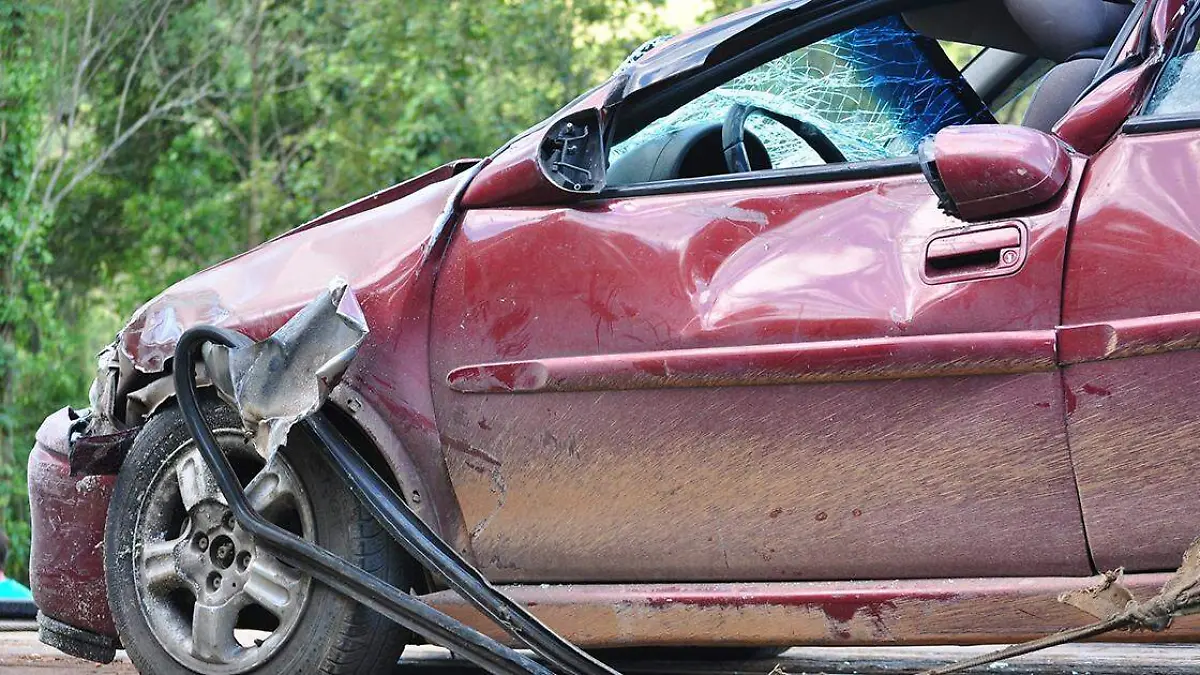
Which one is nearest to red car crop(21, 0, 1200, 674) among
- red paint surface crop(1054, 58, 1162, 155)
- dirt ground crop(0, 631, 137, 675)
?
red paint surface crop(1054, 58, 1162, 155)

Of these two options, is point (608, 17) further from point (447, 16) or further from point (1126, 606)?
point (1126, 606)

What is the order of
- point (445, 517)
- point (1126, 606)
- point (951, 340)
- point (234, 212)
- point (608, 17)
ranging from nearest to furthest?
1. point (1126, 606)
2. point (951, 340)
3. point (445, 517)
4. point (608, 17)
5. point (234, 212)

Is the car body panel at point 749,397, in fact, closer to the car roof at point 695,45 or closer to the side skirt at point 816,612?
the side skirt at point 816,612

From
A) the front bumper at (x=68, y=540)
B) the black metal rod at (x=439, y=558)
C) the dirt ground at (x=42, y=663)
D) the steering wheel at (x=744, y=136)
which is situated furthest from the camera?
the dirt ground at (x=42, y=663)

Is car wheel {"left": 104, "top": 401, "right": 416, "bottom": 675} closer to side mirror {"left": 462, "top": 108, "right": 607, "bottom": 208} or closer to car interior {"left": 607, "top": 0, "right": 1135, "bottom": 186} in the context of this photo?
side mirror {"left": 462, "top": 108, "right": 607, "bottom": 208}

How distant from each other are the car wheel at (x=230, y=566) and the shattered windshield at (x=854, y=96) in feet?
4.05

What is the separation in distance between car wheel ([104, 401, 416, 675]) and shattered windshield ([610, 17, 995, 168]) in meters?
1.24

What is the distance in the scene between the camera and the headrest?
3457 mm

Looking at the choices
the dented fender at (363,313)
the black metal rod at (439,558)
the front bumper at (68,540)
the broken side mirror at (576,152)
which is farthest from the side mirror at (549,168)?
the front bumper at (68,540)

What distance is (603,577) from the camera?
3.18 m

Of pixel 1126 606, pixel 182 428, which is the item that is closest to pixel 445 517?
pixel 182 428

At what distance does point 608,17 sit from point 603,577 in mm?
15946

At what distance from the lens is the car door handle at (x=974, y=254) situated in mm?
2766

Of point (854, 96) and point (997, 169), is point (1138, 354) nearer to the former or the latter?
point (997, 169)
